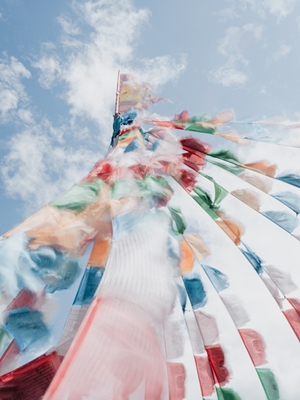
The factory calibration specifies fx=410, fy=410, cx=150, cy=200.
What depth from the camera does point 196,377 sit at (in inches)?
220

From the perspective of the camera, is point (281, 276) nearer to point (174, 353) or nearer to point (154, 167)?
point (174, 353)

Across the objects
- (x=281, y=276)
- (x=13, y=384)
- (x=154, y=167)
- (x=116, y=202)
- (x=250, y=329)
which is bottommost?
(x=13, y=384)

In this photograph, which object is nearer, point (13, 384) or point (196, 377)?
point (13, 384)

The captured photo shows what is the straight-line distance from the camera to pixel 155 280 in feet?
11.6

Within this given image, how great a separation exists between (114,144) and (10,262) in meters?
3.23

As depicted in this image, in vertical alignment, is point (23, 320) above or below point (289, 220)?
below

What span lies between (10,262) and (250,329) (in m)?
3.51

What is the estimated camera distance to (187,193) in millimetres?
6051

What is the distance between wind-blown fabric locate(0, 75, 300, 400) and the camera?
123 inches

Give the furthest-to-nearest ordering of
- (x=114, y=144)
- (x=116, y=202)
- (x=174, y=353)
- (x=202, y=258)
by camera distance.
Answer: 1. (x=114, y=144)
2. (x=202, y=258)
3. (x=174, y=353)
4. (x=116, y=202)

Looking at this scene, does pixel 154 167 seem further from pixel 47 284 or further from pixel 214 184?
pixel 47 284

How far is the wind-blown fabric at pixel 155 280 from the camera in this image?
10.3ft

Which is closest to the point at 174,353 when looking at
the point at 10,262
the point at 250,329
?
the point at 250,329

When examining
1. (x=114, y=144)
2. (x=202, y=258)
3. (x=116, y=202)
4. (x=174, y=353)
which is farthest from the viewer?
(x=114, y=144)
